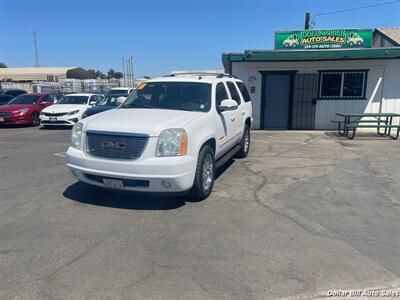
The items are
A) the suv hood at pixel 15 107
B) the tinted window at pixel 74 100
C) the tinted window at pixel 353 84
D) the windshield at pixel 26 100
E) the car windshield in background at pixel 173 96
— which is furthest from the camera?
the windshield at pixel 26 100

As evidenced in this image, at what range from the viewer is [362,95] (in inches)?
528

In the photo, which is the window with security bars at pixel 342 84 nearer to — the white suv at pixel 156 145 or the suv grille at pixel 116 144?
the white suv at pixel 156 145

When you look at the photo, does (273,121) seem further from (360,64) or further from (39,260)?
(39,260)

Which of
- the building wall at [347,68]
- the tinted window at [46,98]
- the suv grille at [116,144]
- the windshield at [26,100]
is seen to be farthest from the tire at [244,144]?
the tinted window at [46,98]

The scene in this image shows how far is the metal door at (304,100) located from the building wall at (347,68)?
0.23 metres

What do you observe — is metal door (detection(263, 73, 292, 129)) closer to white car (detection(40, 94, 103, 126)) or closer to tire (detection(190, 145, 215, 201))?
white car (detection(40, 94, 103, 126))

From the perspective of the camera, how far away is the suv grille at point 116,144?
457 centimetres

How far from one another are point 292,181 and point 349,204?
1374 millimetres

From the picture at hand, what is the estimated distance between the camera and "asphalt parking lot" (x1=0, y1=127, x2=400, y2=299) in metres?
3.11

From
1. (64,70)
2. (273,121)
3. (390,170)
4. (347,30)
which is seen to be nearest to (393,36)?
(347,30)

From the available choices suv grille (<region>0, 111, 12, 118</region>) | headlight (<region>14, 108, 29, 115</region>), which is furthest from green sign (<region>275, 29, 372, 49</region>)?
suv grille (<region>0, 111, 12, 118</region>)

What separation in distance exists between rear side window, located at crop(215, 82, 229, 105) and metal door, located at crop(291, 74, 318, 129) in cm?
777

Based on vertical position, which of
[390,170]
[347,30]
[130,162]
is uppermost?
[347,30]

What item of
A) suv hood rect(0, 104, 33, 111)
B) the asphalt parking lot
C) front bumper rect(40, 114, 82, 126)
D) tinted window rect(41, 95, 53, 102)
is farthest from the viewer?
tinted window rect(41, 95, 53, 102)
